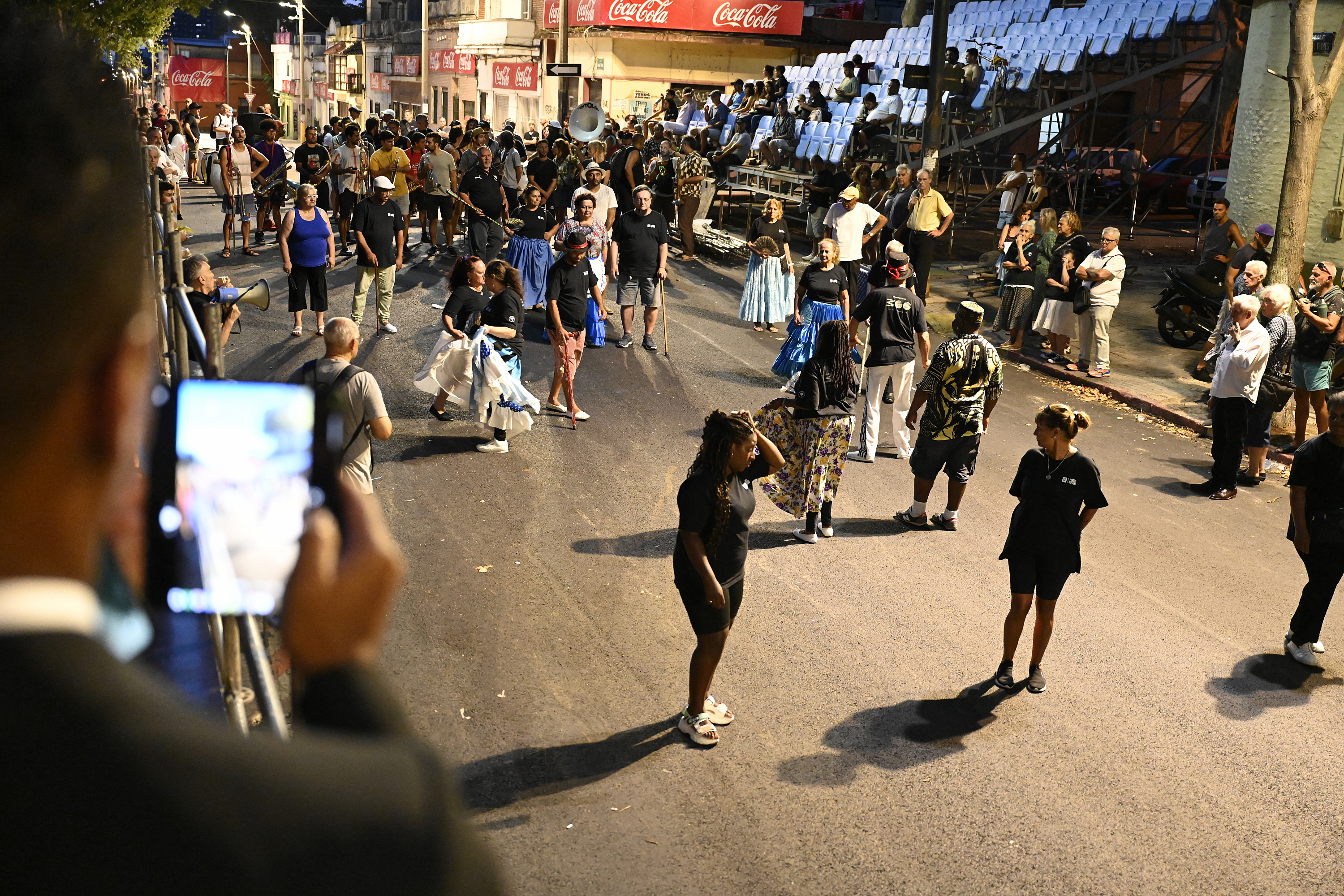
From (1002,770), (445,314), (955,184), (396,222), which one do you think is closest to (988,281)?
(955,184)

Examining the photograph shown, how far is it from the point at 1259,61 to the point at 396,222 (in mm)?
12198

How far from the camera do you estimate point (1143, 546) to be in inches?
364

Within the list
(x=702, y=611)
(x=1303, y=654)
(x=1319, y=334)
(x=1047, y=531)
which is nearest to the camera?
(x=702, y=611)

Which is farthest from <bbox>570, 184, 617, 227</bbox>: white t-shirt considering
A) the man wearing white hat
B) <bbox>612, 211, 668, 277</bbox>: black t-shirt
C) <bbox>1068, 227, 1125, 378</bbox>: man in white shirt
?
<bbox>1068, 227, 1125, 378</bbox>: man in white shirt

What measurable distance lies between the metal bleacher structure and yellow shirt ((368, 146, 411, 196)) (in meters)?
7.84

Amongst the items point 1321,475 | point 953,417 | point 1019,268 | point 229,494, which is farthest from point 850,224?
point 229,494

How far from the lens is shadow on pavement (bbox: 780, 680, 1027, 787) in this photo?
5965 millimetres

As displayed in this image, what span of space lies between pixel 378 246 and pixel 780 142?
539 inches

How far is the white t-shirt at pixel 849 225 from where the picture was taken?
52.8ft

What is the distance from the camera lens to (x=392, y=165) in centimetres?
1791

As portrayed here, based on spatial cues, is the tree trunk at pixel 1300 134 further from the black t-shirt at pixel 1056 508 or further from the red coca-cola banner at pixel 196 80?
the red coca-cola banner at pixel 196 80

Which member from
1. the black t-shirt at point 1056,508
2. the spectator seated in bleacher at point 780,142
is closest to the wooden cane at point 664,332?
the black t-shirt at point 1056,508

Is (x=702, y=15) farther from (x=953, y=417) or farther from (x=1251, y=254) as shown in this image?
(x=953, y=417)

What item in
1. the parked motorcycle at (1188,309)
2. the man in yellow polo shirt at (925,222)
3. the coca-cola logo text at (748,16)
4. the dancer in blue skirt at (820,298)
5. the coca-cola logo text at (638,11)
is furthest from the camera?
the coca-cola logo text at (748,16)
